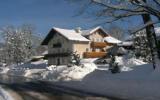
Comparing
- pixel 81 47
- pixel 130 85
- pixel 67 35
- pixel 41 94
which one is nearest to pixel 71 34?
pixel 67 35

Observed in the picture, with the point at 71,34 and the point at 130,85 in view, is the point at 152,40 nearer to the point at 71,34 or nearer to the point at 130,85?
the point at 130,85

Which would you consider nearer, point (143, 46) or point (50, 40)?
point (143, 46)

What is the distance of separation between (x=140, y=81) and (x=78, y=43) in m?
57.0

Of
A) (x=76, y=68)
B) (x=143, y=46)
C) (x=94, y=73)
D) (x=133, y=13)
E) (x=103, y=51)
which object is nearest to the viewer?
(x=133, y=13)

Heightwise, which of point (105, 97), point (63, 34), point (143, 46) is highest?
point (63, 34)

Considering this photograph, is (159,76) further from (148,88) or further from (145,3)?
(145,3)

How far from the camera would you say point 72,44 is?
255ft

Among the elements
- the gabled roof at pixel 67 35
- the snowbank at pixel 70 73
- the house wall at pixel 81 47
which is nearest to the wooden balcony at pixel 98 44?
the house wall at pixel 81 47

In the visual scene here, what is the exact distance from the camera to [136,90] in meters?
20.4

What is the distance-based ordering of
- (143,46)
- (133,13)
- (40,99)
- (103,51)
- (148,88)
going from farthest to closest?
(103,51) → (143,46) → (133,13) → (148,88) → (40,99)

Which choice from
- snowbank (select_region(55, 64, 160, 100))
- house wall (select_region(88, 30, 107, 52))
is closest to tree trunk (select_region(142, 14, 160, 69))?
snowbank (select_region(55, 64, 160, 100))

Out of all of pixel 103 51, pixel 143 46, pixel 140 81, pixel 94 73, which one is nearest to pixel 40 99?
pixel 140 81

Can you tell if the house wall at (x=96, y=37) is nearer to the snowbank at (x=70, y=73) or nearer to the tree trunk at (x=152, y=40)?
the snowbank at (x=70, y=73)

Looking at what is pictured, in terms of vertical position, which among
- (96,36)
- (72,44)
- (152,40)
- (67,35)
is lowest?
(152,40)
